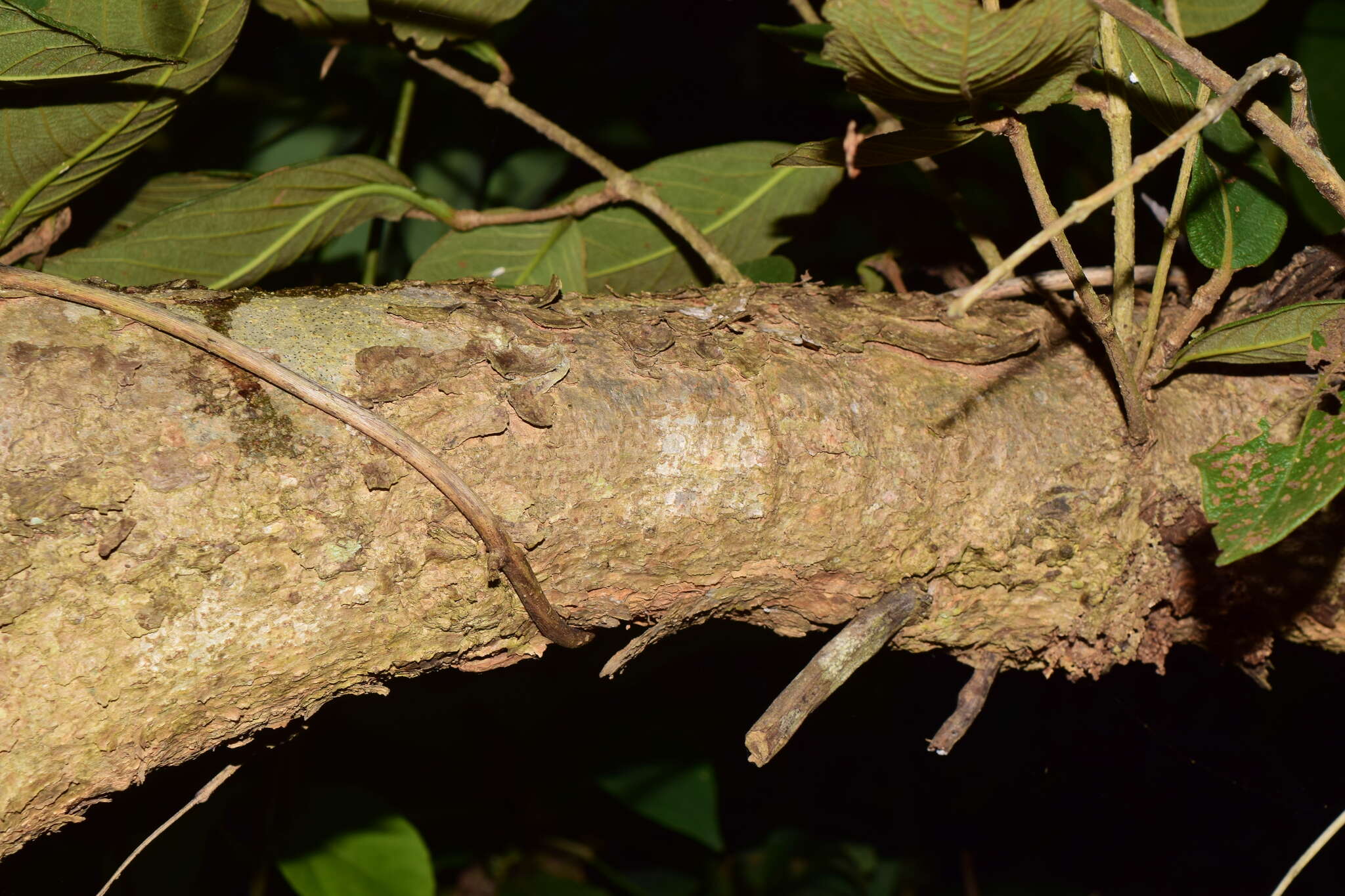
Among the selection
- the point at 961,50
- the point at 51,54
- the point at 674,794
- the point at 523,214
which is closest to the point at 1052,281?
the point at 961,50

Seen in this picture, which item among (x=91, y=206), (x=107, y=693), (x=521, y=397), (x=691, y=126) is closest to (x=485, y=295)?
(x=521, y=397)

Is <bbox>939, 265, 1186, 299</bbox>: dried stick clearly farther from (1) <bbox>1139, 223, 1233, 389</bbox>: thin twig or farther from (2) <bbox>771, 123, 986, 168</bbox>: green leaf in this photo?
(2) <bbox>771, 123, 986, 168</bbox>: green leaf

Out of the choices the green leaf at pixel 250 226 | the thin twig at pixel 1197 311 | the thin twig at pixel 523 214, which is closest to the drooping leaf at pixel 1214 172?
the thin twig at pixel 1197 311

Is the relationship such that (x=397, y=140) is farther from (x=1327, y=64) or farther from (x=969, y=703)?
(x=1327, y=64)

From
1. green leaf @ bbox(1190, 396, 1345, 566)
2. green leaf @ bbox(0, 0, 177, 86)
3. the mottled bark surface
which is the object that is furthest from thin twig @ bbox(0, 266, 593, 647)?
green leaf @ bbox(1190, 396, 1345, 566)

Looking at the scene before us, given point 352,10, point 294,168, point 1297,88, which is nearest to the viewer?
point 1297,88

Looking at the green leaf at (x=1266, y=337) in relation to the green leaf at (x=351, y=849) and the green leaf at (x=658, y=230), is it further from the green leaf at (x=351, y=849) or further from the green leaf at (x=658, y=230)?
the green leaf at (x=351, y=849)

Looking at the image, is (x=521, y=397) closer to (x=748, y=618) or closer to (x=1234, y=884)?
(x=748, y=618)
